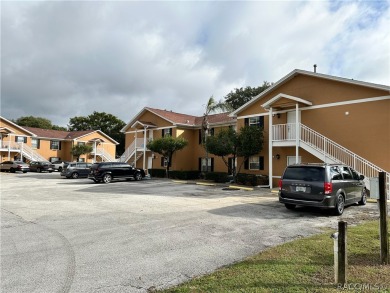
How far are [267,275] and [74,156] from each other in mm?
47630

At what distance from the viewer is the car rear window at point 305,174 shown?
1024cm

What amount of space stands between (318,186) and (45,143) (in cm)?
4684

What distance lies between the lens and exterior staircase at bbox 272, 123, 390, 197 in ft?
52.5

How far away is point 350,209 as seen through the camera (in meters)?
11.7

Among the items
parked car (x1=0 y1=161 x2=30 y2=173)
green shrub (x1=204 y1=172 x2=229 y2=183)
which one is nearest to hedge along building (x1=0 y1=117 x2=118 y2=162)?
parked car (x1=0 y1=161 x2=30 y2=173)

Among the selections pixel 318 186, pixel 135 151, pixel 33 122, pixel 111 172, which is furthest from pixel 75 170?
pixel 33 122

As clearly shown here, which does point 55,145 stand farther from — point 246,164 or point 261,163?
point 261,163

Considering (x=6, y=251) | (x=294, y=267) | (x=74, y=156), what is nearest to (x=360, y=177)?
(x=294, y=267)

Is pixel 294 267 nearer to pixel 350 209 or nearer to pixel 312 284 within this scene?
pixel 312 284

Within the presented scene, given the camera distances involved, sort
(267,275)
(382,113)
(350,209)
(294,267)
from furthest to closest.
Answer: (382,113)
(350,209)
(294,267)
(267,275)

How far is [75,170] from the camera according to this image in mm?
29359

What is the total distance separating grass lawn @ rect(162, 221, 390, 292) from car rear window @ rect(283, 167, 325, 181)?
404 centimetres

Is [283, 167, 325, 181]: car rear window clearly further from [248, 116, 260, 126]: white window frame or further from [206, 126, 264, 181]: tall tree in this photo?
[248, 116, 260, 126]: white window frame

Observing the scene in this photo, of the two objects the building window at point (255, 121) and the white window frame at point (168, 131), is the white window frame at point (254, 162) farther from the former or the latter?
the white window frame at point (168, 131)
